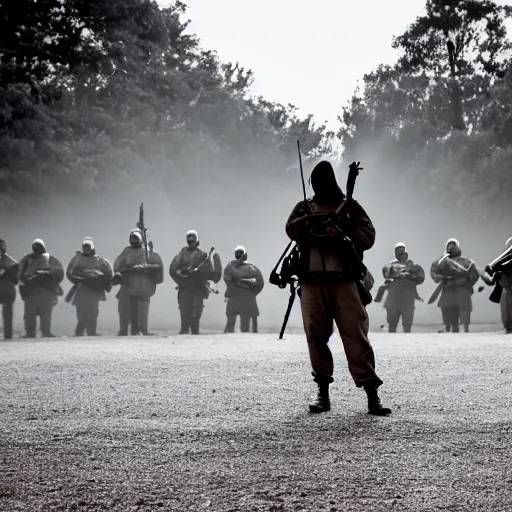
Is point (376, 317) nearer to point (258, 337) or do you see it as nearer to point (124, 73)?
point (124, 73)

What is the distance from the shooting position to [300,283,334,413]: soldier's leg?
6805 millimetres

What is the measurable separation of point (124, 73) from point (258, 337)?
21051 mm

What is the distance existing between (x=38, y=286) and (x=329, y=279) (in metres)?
14.9

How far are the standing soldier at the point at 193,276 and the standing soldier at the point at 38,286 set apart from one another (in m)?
2.54

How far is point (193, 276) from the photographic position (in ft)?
69.7

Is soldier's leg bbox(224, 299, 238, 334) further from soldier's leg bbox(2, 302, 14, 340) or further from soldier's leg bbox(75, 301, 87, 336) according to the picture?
soldier's leg bbox(2, 302, 14, 340)

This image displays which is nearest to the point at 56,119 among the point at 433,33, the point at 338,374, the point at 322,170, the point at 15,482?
the point at 433,33

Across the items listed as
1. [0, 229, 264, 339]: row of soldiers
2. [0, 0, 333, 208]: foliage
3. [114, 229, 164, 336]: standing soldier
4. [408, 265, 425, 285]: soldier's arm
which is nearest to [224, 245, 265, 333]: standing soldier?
[0, 229, 264, 339]: row of soldiers

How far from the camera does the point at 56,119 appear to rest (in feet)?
104

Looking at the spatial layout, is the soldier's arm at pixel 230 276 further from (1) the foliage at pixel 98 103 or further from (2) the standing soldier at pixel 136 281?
(1) the foliage at pixel 98 103

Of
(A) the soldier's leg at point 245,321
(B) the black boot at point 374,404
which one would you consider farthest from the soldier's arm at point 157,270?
(B) the black boot at point 374,404

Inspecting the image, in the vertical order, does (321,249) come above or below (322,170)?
below

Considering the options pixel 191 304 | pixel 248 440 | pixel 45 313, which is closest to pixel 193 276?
pixel 191 304

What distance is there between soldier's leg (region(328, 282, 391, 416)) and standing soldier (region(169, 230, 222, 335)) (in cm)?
1447
